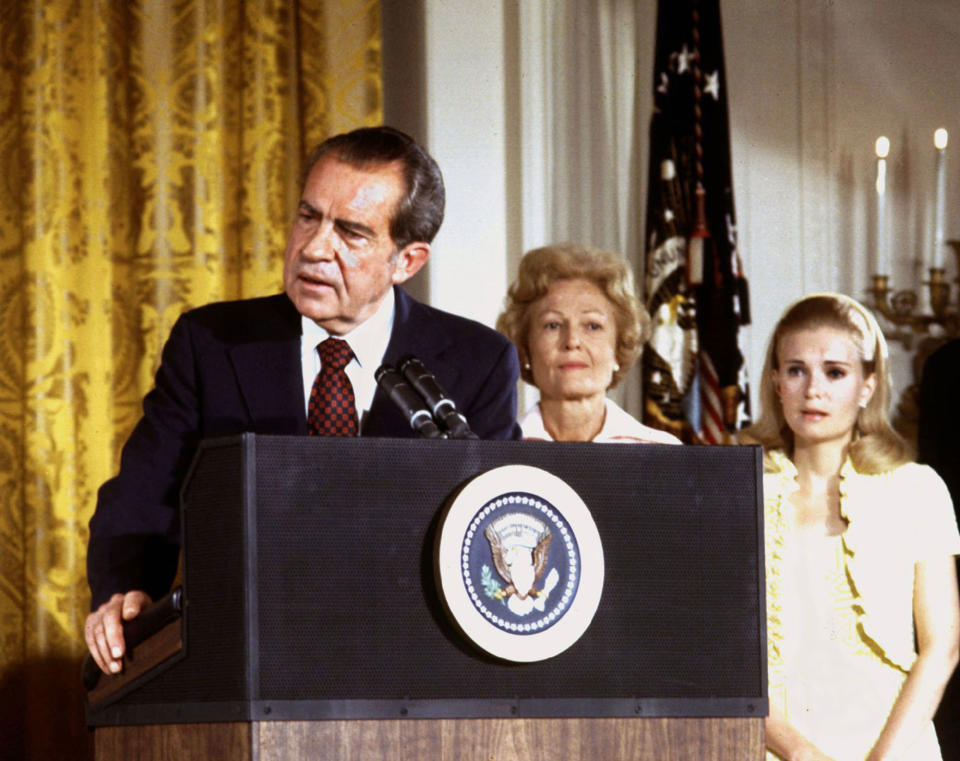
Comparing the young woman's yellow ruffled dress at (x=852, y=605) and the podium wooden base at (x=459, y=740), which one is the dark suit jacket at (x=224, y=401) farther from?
the young woman's yellow ruffled dress at (x=852, y=605)

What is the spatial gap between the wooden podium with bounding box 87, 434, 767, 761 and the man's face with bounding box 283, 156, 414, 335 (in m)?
0.49

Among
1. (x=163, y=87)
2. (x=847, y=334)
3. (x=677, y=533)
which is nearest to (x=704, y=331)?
(x=847, y=334)

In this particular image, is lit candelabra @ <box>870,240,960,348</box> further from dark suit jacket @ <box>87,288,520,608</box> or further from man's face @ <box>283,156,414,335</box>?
man's face @ <box>283,156,414,335</box>

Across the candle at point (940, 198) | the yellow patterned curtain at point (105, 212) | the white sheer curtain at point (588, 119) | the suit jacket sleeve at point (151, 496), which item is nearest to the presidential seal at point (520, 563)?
the suit jacket sleeve at point (151, 496)

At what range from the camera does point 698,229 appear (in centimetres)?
443

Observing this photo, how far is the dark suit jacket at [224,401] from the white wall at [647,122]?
5.97 feet

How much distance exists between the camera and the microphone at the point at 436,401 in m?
1.79

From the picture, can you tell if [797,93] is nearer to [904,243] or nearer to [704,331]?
[904,243]

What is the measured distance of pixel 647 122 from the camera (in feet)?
15.6

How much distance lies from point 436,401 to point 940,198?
3.16m

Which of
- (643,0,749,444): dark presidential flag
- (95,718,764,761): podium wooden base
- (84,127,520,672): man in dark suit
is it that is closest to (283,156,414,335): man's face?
(84,127,520,672): man in dark suit

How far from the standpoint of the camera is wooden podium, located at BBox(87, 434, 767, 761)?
1670 millimetres

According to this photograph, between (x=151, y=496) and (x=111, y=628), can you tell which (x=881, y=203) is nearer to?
(x=151, y=496)

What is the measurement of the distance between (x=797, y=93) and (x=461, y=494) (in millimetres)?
3596
